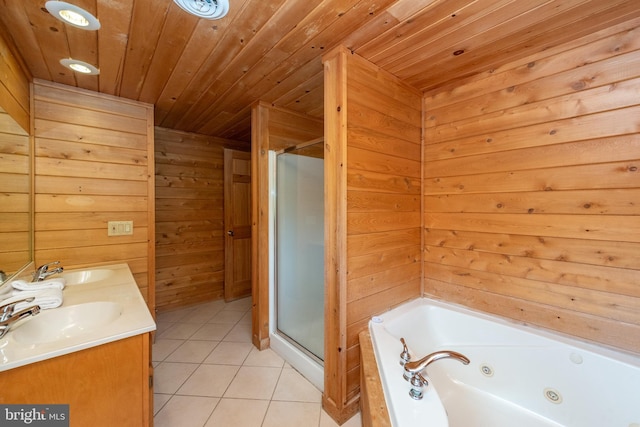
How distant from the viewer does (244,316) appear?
291 centimetres

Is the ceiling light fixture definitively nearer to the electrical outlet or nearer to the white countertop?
the white countertop

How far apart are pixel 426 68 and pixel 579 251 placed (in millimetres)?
1404

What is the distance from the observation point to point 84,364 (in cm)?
89

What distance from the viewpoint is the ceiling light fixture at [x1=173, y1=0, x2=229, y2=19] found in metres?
1.07

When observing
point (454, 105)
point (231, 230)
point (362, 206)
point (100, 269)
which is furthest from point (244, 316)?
point (454, 105)

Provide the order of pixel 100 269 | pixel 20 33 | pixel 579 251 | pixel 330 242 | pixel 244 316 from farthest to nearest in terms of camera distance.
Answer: pixel 244 316
pixel 100 269
pixel 330 242
pixel 579 251
pixel 20 33

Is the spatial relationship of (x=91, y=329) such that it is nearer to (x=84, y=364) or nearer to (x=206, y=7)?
(x=84, y=364)

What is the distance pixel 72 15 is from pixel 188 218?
2.26 metres

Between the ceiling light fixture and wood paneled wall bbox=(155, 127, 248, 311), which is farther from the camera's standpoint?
wood paneled wall bbox=(155, 127, 248, 311)

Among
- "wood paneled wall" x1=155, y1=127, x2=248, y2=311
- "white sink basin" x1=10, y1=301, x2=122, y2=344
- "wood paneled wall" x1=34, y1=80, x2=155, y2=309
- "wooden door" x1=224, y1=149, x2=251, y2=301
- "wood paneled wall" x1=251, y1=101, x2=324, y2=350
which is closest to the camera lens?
"white sink basin" x1=10, y1=301, x2=122, y2=344

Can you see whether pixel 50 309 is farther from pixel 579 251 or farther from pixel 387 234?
pixel 579 251

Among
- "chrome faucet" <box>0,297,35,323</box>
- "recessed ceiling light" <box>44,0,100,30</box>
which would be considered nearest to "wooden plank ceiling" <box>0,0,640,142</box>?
"recessed ceiling light" <box>44,0,100,30</box>

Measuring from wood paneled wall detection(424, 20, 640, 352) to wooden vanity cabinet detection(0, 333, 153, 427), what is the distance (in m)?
1.90

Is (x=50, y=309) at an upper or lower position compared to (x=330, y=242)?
lower
